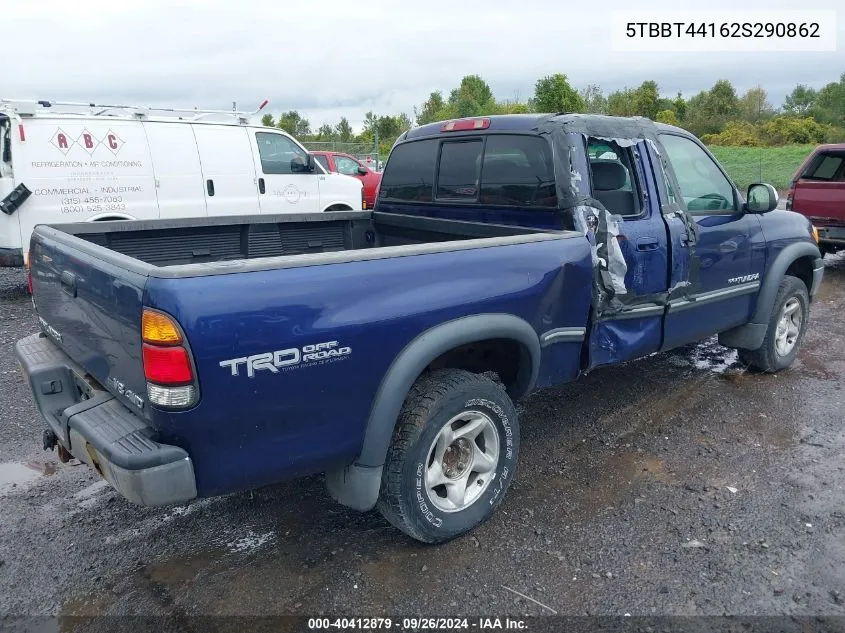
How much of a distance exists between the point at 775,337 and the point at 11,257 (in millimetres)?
7806

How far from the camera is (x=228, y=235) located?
4.22 meters

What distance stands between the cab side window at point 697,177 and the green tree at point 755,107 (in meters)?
65.6

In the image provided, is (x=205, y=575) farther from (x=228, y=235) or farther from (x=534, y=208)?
(x=534, y=208)

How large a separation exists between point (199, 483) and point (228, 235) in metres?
2.20

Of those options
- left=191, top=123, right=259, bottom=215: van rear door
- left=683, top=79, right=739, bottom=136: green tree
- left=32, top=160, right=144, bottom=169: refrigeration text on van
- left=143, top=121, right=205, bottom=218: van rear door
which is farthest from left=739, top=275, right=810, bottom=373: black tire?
left=683, top=79, right=739, bottom=136: green tree

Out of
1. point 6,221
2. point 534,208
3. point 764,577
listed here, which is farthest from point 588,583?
point 6,221

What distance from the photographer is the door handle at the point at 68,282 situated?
2809mm

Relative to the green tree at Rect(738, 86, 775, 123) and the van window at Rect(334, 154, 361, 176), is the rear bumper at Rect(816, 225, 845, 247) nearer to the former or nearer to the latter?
the van window at Rect(334, 154, 361, 176)


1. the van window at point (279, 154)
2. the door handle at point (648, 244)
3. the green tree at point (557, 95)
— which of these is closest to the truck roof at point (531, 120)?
the door handle at point (648, 244)

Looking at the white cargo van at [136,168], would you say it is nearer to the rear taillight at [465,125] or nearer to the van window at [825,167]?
the rear taillight at [465,125]

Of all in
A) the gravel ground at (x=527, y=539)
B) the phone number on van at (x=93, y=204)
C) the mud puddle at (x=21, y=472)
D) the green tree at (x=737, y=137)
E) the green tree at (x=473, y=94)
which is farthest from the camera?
the green tree at (x=473, y=94)

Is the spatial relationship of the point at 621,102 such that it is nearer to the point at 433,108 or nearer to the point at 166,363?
the point at 433,108

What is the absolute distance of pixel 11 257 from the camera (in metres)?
7.70

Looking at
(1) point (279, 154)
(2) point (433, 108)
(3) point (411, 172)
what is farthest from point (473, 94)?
(3) point (411, 172)
